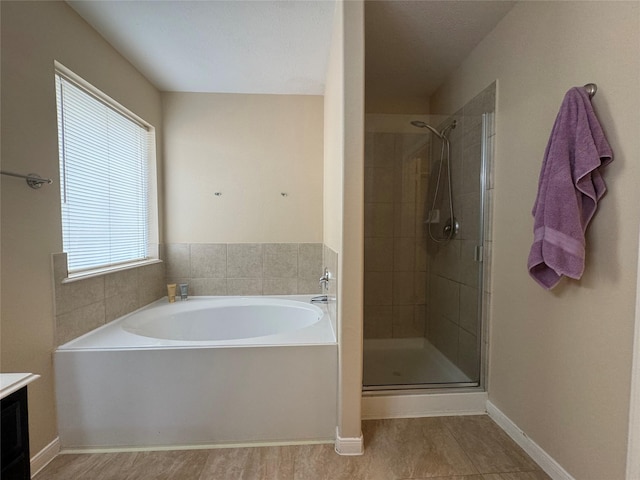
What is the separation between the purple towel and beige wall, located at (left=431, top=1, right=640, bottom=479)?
0.15 feet

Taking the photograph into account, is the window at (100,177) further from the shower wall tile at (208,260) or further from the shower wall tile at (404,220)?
the shower wall tile at (404,220)

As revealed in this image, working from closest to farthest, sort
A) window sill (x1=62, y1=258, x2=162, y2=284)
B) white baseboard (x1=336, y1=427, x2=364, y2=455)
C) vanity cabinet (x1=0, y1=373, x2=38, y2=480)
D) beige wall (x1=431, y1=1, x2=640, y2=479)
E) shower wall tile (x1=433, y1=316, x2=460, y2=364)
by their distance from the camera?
vanity cabinet (x1=0, y1=373, x2=38, y2=480) < beige wall (x1=431, y1=1, x2=640, y2=479) < white baseboard (x1=336, y1=427, x2=364, y2=455) < window sill (x1=62, y1=258, x2=162, y2=284) < shower wall tile (x1=433, y1=316, x2=460, y2=364)

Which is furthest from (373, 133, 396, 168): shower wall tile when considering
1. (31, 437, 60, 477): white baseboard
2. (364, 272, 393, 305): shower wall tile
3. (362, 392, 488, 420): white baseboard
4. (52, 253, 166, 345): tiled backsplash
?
(31, 437, 60, 477): white baseboard

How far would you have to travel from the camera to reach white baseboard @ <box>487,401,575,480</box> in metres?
1.29

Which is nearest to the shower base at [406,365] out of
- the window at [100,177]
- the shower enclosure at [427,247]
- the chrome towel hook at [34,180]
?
the shower enclosure at [427,247]

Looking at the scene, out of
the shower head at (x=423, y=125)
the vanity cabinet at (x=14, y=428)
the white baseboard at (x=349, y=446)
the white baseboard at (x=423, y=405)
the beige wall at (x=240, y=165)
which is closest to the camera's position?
the vanity cabinet at (x=14, y=428)

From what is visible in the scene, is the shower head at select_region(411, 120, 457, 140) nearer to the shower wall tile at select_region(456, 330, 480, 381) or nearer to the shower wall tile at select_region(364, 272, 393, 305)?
the shower wall tile at select_region(364, 272, 393, 305)

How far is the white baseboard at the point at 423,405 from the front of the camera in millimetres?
1746

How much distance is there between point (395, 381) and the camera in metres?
2.00

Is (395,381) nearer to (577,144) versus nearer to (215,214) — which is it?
(577,144)

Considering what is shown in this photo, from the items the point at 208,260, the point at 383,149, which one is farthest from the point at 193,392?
the point at 383,149

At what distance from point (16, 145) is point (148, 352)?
116cm

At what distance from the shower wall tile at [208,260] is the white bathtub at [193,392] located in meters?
1.00

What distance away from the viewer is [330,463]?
4.62ft
